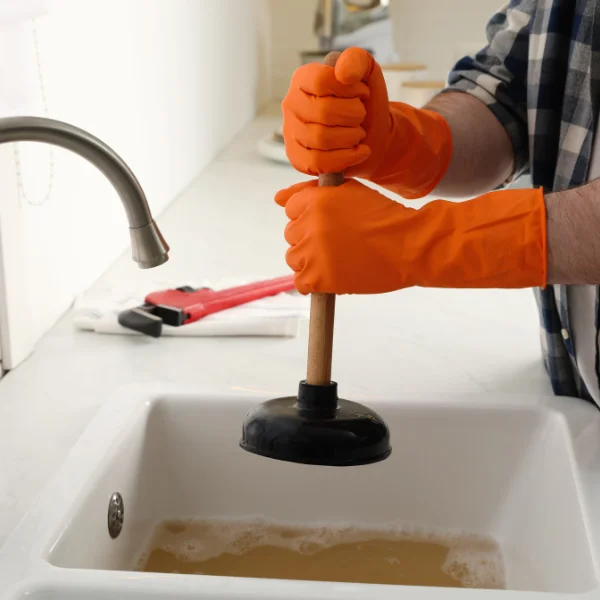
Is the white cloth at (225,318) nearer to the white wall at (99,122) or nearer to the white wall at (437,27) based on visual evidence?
the white wall at (99,122)

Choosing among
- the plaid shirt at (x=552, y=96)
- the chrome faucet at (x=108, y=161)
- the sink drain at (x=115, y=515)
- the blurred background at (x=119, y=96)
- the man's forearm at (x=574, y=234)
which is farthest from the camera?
the blurred background at (x=119, y=96)

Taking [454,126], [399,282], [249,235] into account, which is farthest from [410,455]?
[249,235]

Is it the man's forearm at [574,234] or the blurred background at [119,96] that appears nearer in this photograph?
the man's forearm at [574,234]

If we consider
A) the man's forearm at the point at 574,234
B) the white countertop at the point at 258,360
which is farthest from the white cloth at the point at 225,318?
the man's forearm at the point at 574,234

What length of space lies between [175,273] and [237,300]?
0.22m

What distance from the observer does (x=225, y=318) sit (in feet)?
4.18

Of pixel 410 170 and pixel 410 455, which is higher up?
pixel 410 170

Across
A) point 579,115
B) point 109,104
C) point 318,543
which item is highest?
point 579,115

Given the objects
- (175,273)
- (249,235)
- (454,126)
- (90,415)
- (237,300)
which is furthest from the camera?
(249,235)

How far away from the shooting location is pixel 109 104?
156 centimetres

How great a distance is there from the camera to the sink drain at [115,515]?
0.92 meters

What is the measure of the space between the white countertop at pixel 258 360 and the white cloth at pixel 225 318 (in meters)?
0.02

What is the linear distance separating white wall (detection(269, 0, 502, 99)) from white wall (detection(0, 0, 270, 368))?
770 mm

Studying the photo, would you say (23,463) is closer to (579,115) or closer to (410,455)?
(410,455)
